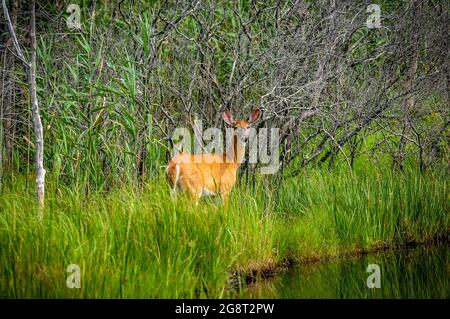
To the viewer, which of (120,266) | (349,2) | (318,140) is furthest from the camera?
(318,140)

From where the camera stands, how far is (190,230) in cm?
702

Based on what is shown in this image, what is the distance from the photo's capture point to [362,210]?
29.7 ft

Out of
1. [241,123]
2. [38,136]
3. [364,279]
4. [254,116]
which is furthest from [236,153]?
[38,136]

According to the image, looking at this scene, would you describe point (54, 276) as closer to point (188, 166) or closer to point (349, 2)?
point (188, 166)

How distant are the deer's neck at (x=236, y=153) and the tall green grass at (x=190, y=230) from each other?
367 mm

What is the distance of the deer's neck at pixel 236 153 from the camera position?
9.51m

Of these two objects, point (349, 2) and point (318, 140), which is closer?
point (349, 2)

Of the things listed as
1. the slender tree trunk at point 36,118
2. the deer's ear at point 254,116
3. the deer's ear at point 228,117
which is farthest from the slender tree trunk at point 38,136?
the deer's ear at point 254,116

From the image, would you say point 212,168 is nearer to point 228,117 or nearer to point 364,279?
point 228,117

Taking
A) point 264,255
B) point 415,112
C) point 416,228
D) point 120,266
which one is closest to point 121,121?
point 264,255

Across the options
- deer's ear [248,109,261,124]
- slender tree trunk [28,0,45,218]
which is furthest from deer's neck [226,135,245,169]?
slender tree trunk [28,0,45,218]

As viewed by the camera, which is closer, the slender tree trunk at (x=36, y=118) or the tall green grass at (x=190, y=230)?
the tall green grass at (x=190, y=230)

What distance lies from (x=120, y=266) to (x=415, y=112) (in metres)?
6.38

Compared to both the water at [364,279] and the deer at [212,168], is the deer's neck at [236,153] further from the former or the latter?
the water at [364,279]
